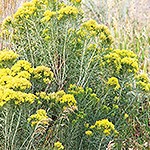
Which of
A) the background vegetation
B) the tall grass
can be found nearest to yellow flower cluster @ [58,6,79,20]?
the background vegetation

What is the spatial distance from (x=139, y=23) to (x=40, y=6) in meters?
2.55

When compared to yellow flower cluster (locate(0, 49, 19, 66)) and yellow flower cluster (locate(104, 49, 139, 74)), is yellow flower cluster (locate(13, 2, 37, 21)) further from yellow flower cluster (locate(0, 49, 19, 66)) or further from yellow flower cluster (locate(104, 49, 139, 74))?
yellow flower cluster (locate(104, 49, 139, 74))

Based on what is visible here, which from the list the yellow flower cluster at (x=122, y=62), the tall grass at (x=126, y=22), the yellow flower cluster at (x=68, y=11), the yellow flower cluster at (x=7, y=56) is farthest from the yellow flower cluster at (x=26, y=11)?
the tall grass at (x=126, y=22)

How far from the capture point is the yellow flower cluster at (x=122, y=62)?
2750mm

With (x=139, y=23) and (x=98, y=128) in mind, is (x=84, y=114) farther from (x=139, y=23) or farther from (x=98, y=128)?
(x=139, y=23)

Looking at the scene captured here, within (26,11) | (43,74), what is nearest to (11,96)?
(43,74)

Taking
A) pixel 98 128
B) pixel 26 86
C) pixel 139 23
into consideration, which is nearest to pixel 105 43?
pixel 98 128

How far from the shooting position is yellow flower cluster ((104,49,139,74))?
2.75 metres

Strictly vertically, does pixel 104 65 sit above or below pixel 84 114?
above

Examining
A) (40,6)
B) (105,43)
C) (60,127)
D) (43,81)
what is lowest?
(60,127)

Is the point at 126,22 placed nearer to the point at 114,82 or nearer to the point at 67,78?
the point at 67,78

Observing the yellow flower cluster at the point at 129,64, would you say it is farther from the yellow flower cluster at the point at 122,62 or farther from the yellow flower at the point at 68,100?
the yellow flower at the point at 68,100

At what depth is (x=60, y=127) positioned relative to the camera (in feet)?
9.25

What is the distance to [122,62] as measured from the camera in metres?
2.77
